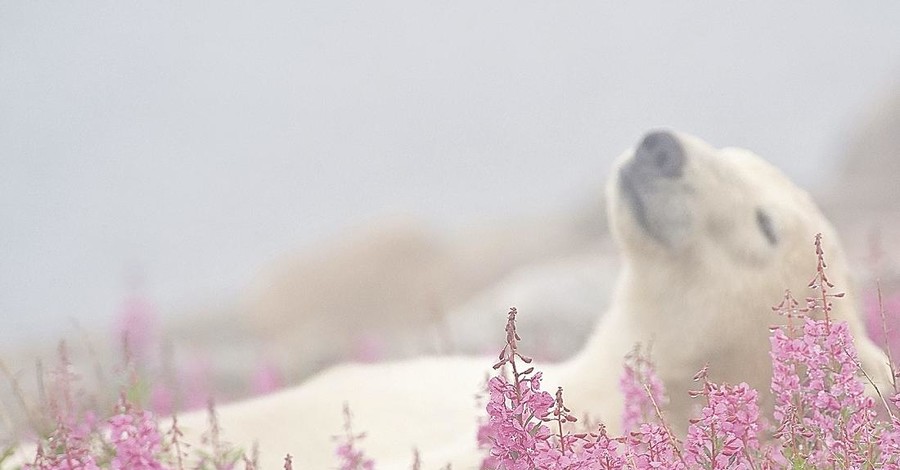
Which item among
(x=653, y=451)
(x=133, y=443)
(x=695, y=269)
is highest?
(x=695, y=269)

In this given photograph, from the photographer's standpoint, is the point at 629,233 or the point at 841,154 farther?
the point at 841,154

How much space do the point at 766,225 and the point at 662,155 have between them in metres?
0.29

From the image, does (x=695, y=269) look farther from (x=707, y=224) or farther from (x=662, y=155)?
(x=662, y=155)

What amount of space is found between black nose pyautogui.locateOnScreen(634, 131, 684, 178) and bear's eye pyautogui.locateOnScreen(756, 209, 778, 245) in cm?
21

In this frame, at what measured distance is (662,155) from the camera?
2.54 metres

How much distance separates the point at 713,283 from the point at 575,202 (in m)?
6.87

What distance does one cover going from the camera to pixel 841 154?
992 centimetres

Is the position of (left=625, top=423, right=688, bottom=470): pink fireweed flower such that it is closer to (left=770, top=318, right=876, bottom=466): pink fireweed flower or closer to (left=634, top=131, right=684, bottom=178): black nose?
(left=770, top=318, right=876, bottom=466): pink fireweed flower

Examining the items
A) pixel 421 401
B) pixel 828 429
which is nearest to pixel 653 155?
pixel 421 401

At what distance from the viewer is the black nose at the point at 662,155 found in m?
2.54

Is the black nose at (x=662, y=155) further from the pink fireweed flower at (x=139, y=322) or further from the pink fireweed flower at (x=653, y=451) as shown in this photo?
the pink fireweed flower at (x=139, y=322)

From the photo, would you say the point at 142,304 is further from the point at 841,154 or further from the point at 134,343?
the point at 841,154

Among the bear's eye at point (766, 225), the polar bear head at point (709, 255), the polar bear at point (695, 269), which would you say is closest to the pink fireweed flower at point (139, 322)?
the polar bear at point (695, 269)

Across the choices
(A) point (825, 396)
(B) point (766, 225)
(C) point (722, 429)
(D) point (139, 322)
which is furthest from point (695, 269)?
(D) point (139, 322)
